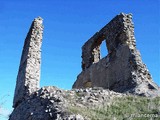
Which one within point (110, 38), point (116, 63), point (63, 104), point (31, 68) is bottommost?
point (63, 104)

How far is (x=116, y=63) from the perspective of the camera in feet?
47.4

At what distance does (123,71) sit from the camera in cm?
1374

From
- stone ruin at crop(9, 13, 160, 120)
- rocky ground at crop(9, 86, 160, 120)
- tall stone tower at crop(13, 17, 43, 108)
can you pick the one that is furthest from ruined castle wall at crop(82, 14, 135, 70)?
rocky ground at crop(9, 86, 160, 120)

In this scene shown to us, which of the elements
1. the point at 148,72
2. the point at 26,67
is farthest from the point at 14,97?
the point at 148,72

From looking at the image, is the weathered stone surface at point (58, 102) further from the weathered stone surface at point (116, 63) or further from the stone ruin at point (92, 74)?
the weathered stone surface at point (116, 63)

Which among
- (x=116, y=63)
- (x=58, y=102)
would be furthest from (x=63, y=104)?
(x=116, y=63)

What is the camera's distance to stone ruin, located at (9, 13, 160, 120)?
919 cm

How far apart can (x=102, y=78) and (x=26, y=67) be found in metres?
4.52

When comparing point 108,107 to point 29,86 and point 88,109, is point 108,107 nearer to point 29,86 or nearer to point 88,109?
point 88,109

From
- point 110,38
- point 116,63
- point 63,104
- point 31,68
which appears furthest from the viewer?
point 110,38

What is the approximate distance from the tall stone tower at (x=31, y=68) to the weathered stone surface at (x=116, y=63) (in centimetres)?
384

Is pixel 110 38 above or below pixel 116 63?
above

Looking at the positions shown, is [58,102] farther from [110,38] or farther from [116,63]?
[110,38]

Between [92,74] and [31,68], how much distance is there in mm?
4578
